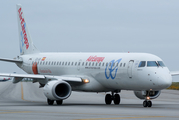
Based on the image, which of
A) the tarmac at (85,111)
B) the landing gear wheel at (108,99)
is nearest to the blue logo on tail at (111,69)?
the tarmac at (85,111)

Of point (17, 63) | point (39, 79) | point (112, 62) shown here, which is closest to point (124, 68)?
point (112, 62)

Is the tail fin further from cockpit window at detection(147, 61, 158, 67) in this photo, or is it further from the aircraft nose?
the aircraft nose

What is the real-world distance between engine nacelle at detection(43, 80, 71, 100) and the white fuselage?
5.74 ft

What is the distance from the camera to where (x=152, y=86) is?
2998cm

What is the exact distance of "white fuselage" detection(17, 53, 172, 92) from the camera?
98.7ft

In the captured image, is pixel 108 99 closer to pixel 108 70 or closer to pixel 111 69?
pixel 108 70

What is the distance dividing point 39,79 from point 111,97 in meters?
5.96

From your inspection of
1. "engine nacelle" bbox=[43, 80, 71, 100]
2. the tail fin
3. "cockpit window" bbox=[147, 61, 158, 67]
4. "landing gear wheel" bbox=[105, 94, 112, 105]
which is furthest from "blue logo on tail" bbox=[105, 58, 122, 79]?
the tail fin

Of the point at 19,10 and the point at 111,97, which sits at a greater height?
the point at 19,10

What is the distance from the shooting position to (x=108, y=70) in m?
33.3

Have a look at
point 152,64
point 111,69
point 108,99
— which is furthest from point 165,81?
point 108,99

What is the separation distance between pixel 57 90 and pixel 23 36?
45.7 feet

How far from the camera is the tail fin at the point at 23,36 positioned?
1804 inches

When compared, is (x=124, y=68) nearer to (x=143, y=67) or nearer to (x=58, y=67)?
(x=143, y=67)
